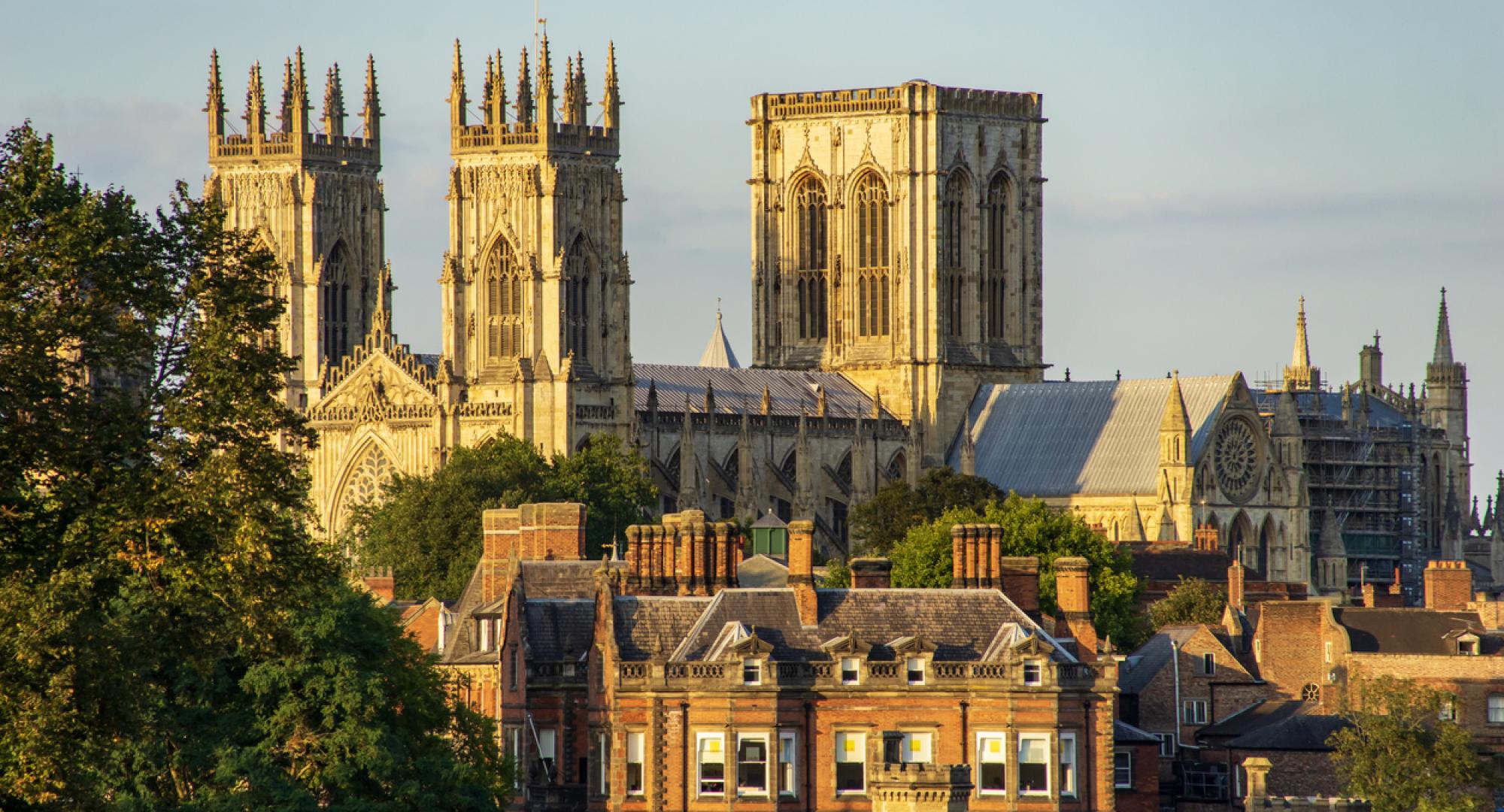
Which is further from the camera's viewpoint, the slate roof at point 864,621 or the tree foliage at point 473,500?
the tree foliage at point 473,500

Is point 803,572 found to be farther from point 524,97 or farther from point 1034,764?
point 524,97

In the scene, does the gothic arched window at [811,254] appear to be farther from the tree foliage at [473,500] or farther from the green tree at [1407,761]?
the green tree at [1407,761]

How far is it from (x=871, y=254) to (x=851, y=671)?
8510 centimetres

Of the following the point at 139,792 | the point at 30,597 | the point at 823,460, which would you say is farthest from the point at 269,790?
the point at 823,460

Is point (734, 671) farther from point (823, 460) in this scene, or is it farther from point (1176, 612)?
point (823, 460)

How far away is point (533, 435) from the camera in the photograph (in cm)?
11769

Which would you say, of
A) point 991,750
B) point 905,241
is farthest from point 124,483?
point 905,241

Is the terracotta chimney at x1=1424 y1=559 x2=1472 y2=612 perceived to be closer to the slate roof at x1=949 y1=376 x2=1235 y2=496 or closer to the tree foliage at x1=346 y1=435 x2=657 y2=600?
the tree foliage at x1=346 y1=435 x2=657 y2=600

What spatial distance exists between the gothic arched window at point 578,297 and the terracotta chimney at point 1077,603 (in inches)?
2176

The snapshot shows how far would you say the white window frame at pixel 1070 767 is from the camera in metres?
56.8

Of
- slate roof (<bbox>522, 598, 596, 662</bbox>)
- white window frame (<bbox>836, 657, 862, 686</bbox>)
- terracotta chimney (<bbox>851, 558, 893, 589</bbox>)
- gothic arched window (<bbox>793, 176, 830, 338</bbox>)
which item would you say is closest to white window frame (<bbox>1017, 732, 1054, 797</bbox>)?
white window frame (<bbox>836, 657, 862, 686</bbox>)

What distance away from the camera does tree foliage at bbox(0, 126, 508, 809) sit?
124 feet

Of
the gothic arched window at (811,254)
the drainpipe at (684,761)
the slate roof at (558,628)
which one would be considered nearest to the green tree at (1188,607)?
the gothic arched window at (811,254)

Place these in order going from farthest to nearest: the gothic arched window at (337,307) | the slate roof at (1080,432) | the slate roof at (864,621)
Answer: the slate roof at (1080,432) < the gothic arched window at (337,307) < the slate roof at (864,621)
